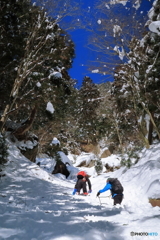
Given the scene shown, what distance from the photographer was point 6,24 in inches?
286

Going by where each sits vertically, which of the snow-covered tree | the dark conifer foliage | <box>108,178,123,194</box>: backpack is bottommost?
<box>108,178,123,194</box>: backpack

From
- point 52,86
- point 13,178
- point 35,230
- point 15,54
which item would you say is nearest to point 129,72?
point 52,86

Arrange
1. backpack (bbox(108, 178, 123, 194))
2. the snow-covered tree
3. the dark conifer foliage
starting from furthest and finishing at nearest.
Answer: the dark conifer foliage → the snow-covered tree → backpack (bbox(108, 178, 123, 194))

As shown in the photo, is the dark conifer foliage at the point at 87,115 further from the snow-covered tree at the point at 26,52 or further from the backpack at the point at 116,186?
the backpack at the point at 116,186

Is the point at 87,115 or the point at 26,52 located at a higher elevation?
the point at 87,115

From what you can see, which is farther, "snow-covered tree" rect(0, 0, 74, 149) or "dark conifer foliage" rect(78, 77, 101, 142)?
"dark conifer foliage" rect(78, 77, 101, 142)

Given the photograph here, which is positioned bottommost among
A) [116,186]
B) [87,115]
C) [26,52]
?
[116,186]

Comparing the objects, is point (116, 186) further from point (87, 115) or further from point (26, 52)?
point (87, 115)

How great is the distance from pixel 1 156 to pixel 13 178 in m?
2.03

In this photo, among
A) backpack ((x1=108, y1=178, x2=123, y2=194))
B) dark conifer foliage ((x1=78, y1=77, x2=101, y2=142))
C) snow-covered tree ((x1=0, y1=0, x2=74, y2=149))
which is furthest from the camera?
dark conifer foliage ((x1=78, y1=77, x2=101, y2=142))

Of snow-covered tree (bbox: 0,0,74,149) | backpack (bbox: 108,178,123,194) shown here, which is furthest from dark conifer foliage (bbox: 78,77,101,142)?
backpack (bbox: 108,178,123,194)

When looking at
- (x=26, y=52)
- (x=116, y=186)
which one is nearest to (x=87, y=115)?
(x=26, y=52)

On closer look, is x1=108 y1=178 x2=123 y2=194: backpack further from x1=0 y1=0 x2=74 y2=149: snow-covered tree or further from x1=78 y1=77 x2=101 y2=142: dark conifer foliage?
x1=78 y1=77 x2=101 y2=142: dark conifer foliage

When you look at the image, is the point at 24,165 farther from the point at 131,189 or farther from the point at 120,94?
the point at 120,94
